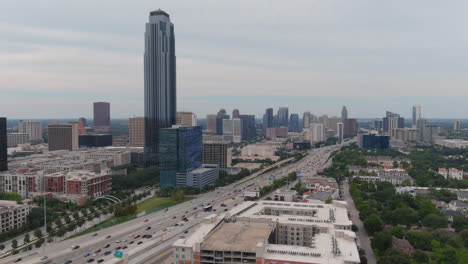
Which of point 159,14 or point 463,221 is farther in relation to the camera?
point 159,14

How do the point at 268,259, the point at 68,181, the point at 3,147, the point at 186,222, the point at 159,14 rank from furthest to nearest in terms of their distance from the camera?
the point at 159,14 → the point at 3,147 → the point at 68,181 → the point at 186,222 → the point at 268,259

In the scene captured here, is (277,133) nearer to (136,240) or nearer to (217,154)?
(217,154)

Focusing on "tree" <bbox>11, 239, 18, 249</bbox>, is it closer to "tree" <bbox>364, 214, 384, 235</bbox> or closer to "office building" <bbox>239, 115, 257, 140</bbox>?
"tree" <bbox>364, 214, 384, 235</bbox>

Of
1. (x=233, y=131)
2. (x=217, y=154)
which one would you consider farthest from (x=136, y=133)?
(x=233, y=131)

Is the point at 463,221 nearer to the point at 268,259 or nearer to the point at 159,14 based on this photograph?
the point at 268,259

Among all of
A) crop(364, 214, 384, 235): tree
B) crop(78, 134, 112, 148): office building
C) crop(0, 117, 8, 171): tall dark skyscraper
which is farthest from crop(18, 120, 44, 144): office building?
crop(364, 214, 384, 235): tree

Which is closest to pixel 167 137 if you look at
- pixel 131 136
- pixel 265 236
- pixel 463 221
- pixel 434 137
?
pixel 265 236
